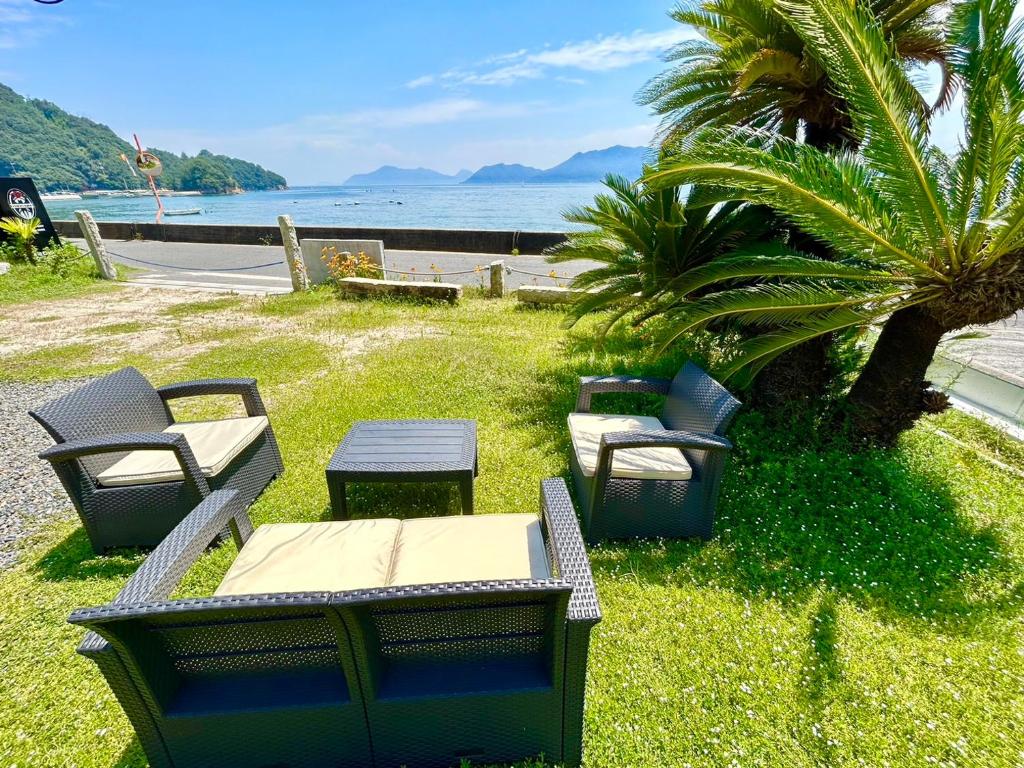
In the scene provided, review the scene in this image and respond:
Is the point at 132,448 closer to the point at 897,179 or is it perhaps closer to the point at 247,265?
the point at 897,179

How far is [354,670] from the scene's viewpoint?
61.4 inches

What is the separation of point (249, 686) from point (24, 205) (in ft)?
56.3

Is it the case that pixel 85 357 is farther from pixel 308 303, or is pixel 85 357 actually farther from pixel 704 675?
pixel 704 675

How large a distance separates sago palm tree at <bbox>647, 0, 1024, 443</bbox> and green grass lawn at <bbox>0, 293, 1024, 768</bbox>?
4.50 feet

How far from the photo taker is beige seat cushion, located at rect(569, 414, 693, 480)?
2.94m

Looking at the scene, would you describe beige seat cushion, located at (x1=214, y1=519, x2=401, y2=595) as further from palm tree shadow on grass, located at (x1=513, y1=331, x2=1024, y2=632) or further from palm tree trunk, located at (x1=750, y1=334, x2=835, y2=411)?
palm tree trunk, located at (x1=750, y1=334, x2=835, y2=411)

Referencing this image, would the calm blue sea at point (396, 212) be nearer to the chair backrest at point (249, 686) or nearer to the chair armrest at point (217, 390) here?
the chair armrest at point (217, 390)

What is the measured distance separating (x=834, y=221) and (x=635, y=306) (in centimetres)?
260

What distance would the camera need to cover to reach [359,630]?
1468 millimetres

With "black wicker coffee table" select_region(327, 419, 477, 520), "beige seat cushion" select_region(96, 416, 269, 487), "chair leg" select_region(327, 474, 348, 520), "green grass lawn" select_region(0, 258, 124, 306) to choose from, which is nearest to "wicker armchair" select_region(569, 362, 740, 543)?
"black wicker coffee table" select_region(327, 419, 477, 520)

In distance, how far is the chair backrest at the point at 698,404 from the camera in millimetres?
2895

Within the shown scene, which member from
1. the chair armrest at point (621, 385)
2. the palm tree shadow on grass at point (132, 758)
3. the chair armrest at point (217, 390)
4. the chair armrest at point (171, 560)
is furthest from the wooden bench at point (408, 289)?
the palm tree shadow on grass at point (132, 758)

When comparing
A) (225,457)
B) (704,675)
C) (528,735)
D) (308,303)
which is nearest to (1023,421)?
(704,675)

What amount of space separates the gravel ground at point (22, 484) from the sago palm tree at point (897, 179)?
16.5 ft
